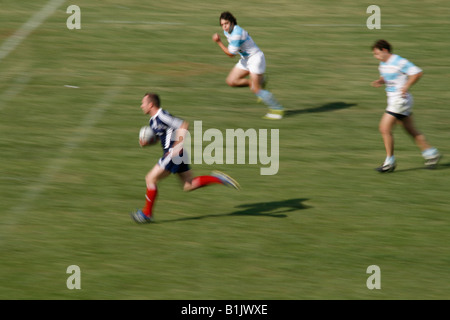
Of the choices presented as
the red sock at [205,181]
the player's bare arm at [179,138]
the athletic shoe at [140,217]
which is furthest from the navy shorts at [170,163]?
the athletic shoe at [140,217]

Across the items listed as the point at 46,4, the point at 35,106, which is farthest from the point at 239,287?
the point at 46,4

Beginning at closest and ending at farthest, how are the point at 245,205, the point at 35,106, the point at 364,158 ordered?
Result: the point at 245,205 < the point at 364,158 < the point at 35,106

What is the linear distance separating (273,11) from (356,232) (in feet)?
44.8

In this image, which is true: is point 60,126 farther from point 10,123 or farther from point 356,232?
point 356,232

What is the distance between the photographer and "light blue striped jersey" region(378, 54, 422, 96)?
12.0 m

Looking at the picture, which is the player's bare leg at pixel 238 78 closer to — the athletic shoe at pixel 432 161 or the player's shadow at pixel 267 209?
the athletic shoe at pixel 432 161

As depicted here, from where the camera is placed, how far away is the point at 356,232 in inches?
411

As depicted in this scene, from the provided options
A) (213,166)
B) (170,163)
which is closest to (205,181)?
(170,163)

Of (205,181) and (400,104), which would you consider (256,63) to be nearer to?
(400,104)

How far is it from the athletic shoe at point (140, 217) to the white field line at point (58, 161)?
165 cm

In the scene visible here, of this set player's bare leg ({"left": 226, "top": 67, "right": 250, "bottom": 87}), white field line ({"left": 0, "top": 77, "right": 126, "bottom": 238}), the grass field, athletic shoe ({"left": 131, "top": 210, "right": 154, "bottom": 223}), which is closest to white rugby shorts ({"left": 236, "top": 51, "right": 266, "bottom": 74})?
player's bare leg ({"left": 226, "top": 67, "right": 250, "bottom": 87})

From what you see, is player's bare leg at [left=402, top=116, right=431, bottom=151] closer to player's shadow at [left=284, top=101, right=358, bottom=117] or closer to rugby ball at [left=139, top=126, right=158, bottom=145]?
player's shadow at [left=284, top=101, right=358, bottom=117]

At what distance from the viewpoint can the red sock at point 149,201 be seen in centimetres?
1021

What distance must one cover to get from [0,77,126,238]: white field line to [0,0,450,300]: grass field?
0.04 meters
